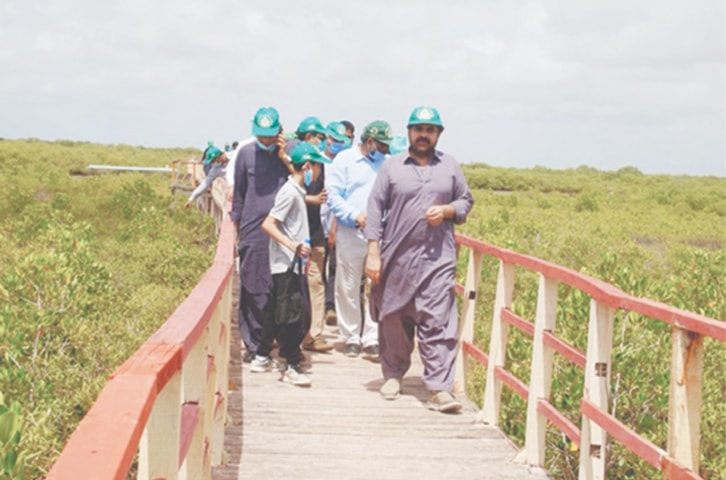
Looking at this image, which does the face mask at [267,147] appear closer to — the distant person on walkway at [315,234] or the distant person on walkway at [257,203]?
the distant person on walkway at [257,203]

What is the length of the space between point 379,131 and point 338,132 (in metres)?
1.41

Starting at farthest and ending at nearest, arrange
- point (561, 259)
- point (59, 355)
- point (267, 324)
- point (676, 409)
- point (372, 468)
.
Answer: point (561, 259) < point (59, 355) < point (267, 324) < point (372, 468) < point (676, 409)

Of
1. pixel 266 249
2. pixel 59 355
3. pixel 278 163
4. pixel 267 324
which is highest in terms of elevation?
pixel 278 163

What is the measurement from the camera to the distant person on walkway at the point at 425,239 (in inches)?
220

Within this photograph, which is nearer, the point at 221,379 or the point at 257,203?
the point at 221,379

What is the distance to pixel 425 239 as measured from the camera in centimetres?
561

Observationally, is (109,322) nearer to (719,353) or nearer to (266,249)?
(266,249)

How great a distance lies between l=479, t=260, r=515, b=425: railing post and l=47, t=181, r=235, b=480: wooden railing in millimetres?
1828

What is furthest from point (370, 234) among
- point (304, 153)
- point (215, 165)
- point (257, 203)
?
point (215, 165)

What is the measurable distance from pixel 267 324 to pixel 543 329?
222 cm

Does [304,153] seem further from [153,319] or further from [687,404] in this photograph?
[153,319]

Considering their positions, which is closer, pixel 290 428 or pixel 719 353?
pixel 290 428

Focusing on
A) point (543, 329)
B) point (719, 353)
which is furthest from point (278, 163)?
point (719, 353)

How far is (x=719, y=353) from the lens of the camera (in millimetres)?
7637
